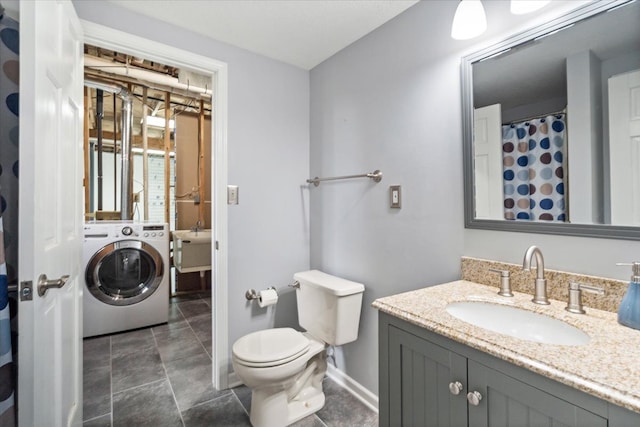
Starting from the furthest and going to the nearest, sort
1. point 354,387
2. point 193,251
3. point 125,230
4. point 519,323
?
point 193,251, point 125,230, point 354,387, point 519,323

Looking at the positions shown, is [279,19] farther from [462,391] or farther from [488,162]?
[462,391]

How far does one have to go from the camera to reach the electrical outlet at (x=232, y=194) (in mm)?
1929

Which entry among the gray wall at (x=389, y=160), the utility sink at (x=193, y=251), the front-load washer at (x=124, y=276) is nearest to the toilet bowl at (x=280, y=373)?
the gray wall at (x=389, y=160)

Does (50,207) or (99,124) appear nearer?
(50,207)

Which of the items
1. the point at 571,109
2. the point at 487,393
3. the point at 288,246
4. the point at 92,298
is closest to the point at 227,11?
the point at 288,246

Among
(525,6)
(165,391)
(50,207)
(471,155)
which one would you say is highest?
(525,6)

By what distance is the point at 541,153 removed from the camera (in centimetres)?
111

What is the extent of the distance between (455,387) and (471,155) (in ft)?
3.04

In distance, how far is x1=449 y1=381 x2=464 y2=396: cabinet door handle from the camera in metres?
0.79

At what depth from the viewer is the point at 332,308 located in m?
1.71

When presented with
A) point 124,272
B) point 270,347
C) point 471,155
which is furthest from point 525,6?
point 124,272

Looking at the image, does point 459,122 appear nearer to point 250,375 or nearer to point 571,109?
point 571,109

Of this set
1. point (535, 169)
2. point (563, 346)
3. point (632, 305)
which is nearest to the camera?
point (563, 346)

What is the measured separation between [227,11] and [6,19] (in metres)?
0.92
